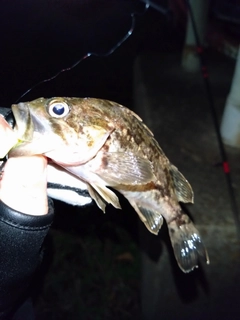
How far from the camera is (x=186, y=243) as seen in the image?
6.78ft

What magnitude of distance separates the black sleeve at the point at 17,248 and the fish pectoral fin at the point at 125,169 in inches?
9.1

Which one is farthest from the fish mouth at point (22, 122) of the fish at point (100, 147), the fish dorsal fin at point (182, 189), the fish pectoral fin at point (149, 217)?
the fish dorsal fin at point (182, 189)

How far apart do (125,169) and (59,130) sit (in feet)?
0.89

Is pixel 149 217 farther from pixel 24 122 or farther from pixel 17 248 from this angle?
pixel 24 122

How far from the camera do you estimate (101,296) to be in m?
3.55

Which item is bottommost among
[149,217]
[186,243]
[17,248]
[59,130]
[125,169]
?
[186,243]

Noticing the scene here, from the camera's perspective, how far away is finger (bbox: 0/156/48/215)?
135 centimetres

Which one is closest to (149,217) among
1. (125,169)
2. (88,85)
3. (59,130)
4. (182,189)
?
(182,189)

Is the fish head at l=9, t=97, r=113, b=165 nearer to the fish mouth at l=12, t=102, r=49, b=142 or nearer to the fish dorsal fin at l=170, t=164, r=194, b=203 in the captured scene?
the fish mouth at l=12, t=102, r=49, b=142

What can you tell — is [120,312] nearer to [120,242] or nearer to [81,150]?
[120,242]

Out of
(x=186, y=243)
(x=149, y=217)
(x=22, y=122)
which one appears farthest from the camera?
(x=186, y=243)

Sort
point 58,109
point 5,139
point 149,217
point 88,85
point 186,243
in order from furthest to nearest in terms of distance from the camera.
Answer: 1. point 88,85
2. point 186,243
3. point 149,217
4. point 58,109
5. point 5,139

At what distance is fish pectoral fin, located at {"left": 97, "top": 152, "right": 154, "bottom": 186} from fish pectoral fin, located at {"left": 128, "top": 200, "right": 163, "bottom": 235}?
259 millimetres

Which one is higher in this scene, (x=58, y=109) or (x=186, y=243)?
(x=58, y=109)
